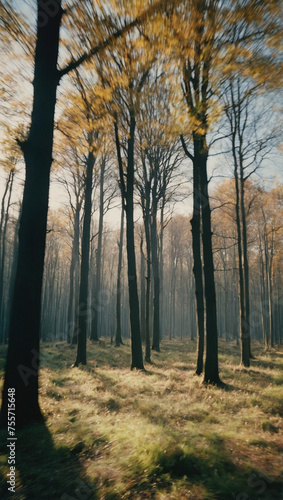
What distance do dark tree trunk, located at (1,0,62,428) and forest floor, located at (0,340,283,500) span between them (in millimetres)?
586

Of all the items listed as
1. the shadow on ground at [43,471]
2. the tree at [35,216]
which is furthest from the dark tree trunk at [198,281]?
the shadow on ground at [43,471]

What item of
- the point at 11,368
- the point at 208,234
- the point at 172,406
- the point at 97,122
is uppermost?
the point at 97,122

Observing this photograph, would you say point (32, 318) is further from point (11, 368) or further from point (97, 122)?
point (97, 122)

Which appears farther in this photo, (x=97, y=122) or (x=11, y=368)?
(x=97, y=122)

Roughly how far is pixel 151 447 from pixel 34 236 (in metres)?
3.10

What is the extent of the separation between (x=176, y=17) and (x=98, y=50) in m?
1.27

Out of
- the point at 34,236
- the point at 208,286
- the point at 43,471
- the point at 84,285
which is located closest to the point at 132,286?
the point at 84,285

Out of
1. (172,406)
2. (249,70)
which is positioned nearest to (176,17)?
(249,70)

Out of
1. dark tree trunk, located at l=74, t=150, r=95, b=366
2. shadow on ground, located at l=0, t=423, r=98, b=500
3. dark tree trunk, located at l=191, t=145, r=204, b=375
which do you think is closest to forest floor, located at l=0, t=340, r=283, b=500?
shadow on ground, located at l=0, t=423, r=98, b=500

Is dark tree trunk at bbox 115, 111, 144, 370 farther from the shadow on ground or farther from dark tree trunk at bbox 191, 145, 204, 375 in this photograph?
the shadow on ground

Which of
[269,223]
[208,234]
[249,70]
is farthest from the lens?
[269,223]

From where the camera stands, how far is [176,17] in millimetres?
3539

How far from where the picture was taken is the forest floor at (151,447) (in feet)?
7.22

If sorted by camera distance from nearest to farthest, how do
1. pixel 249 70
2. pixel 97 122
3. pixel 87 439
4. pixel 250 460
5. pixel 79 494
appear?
pixel 79 494
pixel 250 460
pixel 87 439
pixel 249 70
pixel 97 122
